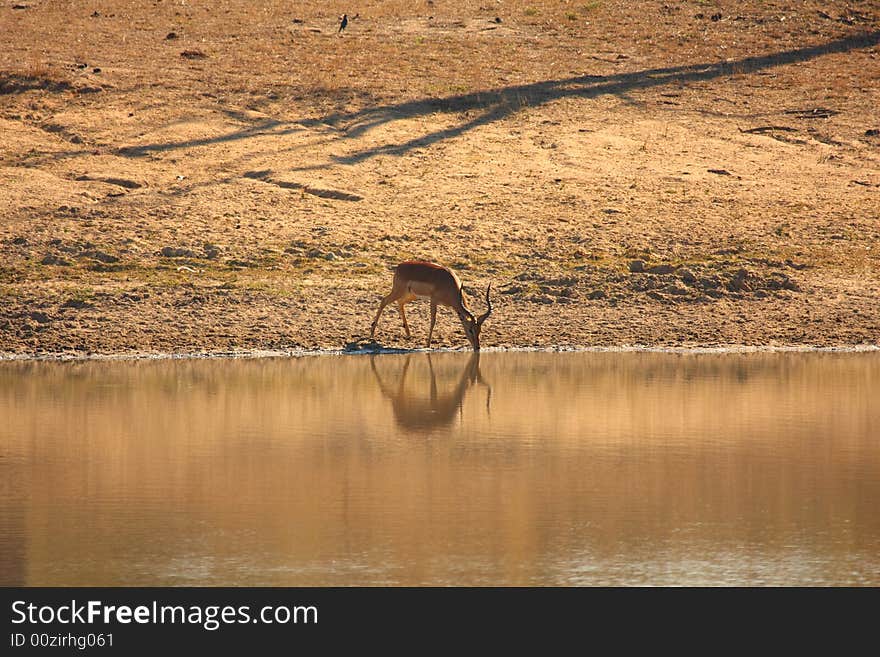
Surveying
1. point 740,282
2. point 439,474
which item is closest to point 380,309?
point 740,282

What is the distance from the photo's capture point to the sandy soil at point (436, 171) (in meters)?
18.1

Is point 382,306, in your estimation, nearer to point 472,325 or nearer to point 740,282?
point 472,325

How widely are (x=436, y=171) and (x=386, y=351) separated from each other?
7299mm

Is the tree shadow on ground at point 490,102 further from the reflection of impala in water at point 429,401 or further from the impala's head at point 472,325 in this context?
the reflection of impala in water at point 429,401

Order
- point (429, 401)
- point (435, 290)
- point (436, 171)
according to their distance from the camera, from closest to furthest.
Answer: point (429, 401) → point (435, 290) → point (436, 171)

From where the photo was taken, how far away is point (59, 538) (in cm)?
812

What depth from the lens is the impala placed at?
1709 centimetres

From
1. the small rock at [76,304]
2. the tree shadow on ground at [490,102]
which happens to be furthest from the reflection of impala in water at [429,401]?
the tree shadow on ground at [490,102]

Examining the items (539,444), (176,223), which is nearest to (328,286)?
(176,223)

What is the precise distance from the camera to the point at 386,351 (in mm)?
16969
